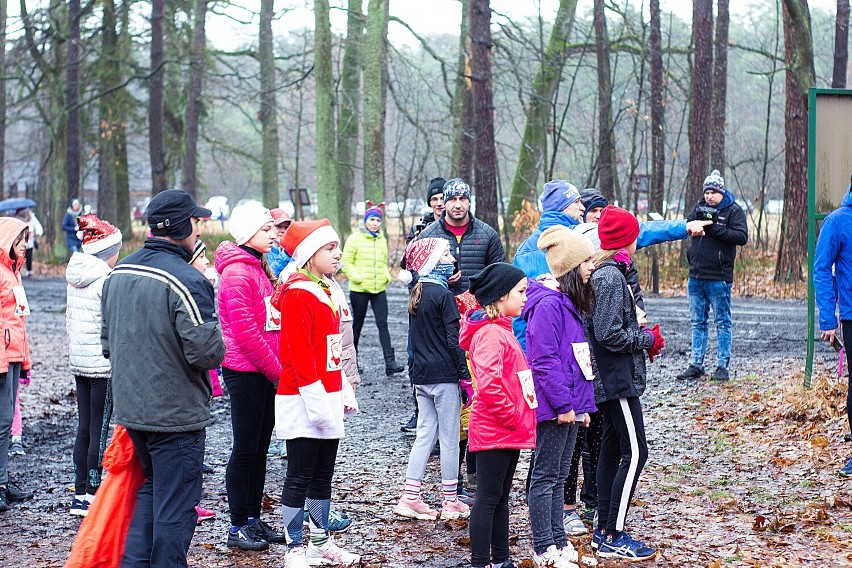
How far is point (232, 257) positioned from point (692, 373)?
6.84 m

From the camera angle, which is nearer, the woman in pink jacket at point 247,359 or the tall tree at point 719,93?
the woman in pink jacket at point 247,359

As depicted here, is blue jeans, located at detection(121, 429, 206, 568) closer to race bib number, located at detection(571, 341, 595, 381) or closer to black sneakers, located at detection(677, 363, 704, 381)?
race bib number, located at detection(571, 341, 595, 381)

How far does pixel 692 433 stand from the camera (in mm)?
8977

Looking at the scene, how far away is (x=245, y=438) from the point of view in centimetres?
593

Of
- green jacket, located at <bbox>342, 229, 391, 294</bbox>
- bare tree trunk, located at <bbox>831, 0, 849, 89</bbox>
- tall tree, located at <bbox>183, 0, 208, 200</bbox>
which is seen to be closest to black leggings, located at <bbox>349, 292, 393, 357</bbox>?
green jacket, located at <bbox>342, 229, 391, 294</bbox>

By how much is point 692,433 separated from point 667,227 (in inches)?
106

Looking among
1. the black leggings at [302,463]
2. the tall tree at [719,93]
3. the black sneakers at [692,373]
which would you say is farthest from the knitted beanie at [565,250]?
the tall tree at [719,93]

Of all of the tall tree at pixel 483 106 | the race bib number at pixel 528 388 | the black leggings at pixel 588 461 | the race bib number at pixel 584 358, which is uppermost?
the tall tree at pixel 483 106

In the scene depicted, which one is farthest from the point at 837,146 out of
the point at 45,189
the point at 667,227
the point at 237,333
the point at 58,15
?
the point at 45,189

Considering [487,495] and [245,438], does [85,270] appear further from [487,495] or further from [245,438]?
[487,495]

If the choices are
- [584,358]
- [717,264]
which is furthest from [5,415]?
[717,264]

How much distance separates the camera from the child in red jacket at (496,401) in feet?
17.1

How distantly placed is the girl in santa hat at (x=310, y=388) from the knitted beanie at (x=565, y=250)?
1211 mm

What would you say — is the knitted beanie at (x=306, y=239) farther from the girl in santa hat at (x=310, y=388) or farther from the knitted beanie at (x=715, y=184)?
the knitted beanie at (x=715, y=184)
